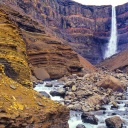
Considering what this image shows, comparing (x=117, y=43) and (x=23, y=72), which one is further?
(x=117, y=43)

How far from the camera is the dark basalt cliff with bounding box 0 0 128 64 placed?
8962 centimetres

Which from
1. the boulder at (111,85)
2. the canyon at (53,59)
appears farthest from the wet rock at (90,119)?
the boulder at (111,85)

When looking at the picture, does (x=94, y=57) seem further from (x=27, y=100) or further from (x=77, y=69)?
(x=27, y=100)

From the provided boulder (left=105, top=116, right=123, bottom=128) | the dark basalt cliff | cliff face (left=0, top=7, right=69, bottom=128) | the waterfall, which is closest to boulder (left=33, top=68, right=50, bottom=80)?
boulder (left=105, top=116, right=123, bottom=128)

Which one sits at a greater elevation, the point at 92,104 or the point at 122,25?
the point at 122,25

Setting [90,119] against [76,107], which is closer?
[90,119]

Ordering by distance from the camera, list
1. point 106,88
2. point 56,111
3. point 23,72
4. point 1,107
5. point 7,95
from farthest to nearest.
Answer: point 106,88, point 23,72, point 56,111, point 7,95, point 1,107

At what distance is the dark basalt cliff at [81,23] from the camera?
89.6 meters

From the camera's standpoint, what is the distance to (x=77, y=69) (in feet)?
131

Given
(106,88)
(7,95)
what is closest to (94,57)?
(106,88)

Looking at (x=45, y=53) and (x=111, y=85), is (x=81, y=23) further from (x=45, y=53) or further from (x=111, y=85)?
(x=111, y=85)

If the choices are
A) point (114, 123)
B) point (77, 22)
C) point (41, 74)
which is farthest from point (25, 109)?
point (77, 22)

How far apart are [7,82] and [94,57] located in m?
87.5

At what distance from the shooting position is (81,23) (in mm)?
104625
